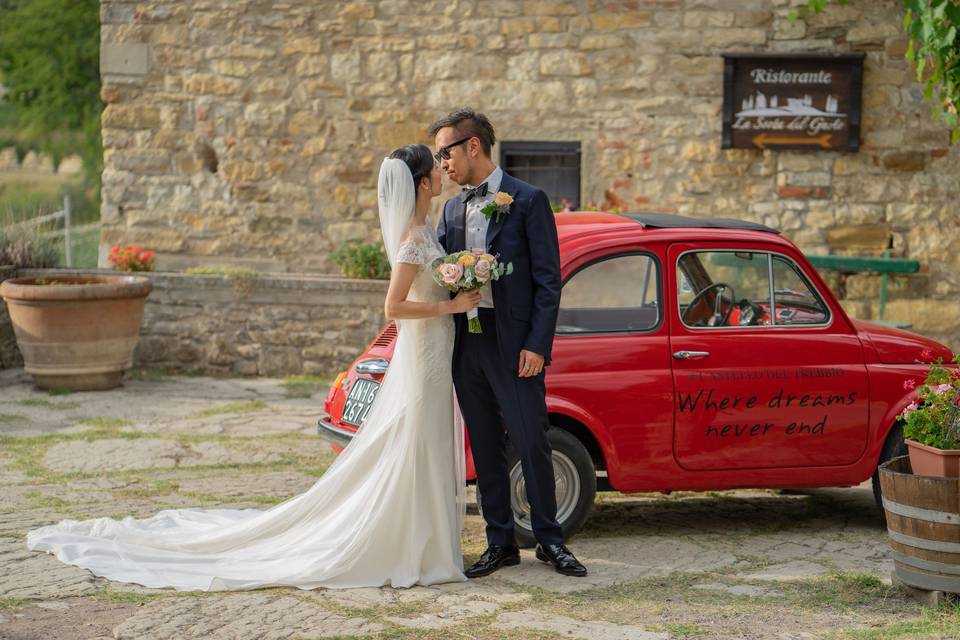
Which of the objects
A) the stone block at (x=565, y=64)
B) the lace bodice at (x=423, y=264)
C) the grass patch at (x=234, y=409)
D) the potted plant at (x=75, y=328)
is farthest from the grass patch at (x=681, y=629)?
the stone block at (x=565, y=64)

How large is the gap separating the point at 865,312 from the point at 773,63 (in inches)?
103

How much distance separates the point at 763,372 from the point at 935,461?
1229 millimetres

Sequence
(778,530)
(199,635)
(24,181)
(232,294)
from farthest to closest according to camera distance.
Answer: (24,181), (232,294), (778,530), (199,635)

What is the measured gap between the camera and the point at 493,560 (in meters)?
5.48

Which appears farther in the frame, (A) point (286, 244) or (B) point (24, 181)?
(B) point (24, 181)

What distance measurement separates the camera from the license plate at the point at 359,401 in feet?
19.9

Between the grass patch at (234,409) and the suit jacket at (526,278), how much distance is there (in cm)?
449

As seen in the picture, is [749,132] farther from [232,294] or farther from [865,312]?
[232,294]

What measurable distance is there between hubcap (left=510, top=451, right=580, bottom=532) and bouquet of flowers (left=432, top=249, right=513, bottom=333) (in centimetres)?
108

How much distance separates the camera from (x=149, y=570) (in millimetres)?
5281

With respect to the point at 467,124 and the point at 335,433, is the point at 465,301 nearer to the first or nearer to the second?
the point at 467,124

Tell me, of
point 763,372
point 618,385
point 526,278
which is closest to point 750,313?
point 763,372

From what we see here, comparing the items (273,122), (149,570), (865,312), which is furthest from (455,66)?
(149,570)

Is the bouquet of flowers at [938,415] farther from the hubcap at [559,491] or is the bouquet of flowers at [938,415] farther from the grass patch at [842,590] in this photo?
the hubcap at [559,491]
